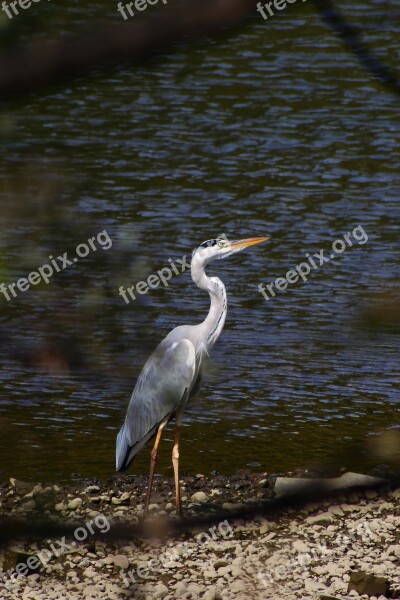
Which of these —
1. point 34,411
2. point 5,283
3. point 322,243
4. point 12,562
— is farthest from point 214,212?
point 5,283

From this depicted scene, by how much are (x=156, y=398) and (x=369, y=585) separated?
1741 millimetres

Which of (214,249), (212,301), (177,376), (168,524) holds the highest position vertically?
(168,524)

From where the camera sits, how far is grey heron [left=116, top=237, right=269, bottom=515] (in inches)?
→ 258

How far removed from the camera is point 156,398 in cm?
676

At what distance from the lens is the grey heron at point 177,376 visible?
6.55 metres

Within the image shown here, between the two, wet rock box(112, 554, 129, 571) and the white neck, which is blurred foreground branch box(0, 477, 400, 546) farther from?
the white neck

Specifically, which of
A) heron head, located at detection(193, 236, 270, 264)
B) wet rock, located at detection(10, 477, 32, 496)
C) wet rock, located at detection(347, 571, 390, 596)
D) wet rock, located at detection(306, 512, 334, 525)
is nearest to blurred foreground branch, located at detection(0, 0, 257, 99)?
wet rock, located at detection(347, 571, 390, 596)

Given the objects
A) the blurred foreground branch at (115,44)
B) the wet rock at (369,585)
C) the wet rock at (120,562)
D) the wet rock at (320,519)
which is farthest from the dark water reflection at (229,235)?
the wet rock at (369,585)

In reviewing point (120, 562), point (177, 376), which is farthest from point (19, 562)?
point (177, 376)

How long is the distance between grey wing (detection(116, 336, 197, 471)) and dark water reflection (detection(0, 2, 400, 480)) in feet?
0.97

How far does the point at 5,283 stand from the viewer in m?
1.43

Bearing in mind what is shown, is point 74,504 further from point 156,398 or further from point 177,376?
point 177,376

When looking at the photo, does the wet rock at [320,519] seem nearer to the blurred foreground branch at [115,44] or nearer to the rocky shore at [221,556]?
the rocky shore at [221,556]

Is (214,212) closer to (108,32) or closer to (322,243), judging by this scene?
(322,243)
